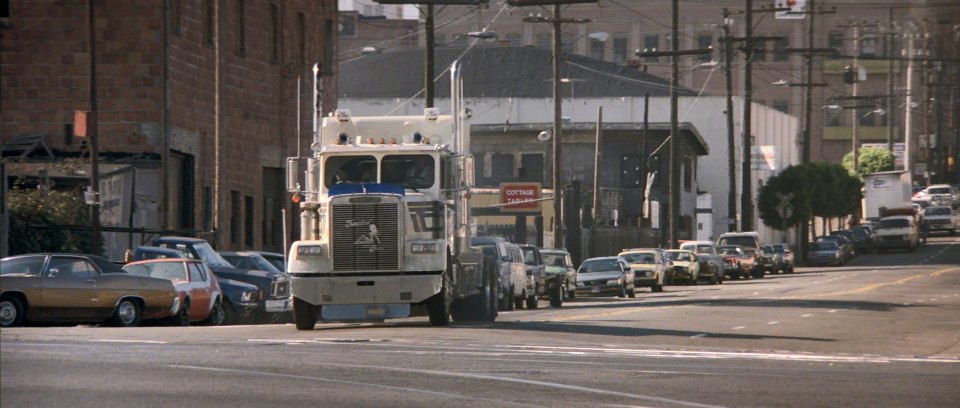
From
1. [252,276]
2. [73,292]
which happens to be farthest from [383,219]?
[252,276]

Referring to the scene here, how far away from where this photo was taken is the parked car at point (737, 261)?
66750mm

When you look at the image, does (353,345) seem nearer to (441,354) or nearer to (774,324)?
(441,354)

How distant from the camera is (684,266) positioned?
60.0 metres

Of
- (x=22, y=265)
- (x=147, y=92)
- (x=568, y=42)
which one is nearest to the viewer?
(x=22, y=265)

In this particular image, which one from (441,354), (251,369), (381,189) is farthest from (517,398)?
(381,189)

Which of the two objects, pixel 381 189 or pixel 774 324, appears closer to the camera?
pixel 381 189

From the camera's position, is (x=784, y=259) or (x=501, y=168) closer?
(x=784, y=259)

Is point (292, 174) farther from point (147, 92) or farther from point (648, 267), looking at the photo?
point (648, 267)

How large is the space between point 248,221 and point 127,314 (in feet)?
81.3

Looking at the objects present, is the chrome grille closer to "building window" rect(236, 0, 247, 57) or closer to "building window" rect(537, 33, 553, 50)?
"building window" rect(236, 0, 247, 57)

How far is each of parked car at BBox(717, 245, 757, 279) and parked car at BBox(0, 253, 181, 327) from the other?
40016mm

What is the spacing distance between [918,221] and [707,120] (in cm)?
1384

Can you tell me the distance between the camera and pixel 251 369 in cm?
1770

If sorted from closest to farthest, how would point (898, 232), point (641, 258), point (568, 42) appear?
point (641, 258) → point (898, 232) → point (568, 42)
